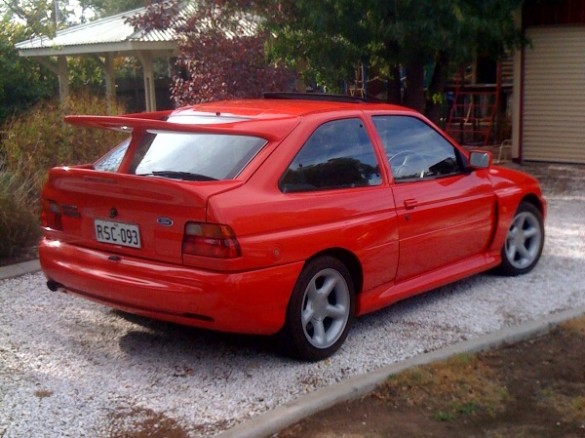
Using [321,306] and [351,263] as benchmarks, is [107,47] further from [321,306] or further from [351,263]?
[321,306]

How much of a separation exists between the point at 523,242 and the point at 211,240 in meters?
3.80

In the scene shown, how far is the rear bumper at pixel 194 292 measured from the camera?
523cm

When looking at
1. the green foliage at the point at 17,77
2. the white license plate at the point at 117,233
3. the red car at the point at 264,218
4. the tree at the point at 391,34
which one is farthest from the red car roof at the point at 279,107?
the green foliage at the point at 17,77

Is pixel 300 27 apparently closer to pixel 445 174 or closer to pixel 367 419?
pixel 445 174

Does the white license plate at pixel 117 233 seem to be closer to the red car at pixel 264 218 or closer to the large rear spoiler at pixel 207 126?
the red car at pixel 264 218

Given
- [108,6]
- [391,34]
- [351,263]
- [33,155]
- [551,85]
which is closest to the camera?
[351,263]

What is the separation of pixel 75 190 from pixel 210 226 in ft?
3.90

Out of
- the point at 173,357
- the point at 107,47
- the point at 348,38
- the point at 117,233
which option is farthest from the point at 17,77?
the point at 173,357

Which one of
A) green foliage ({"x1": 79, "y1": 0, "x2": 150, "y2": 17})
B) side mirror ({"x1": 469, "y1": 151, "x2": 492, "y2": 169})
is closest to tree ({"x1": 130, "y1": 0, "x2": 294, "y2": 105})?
side mirror ({"x1": 469, "y1": 151, "x2": 492, "y2": 169})

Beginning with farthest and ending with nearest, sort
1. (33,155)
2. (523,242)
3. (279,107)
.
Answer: (33,155) → (523,242) → (279,107)

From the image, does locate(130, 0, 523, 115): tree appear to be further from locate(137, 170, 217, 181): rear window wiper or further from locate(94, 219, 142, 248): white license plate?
locate(94, 219, 142, 248): white license plate

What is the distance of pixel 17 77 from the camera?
21.8 m

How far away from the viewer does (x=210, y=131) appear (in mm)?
5633

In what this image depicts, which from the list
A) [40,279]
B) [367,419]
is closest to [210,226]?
[367,419]
